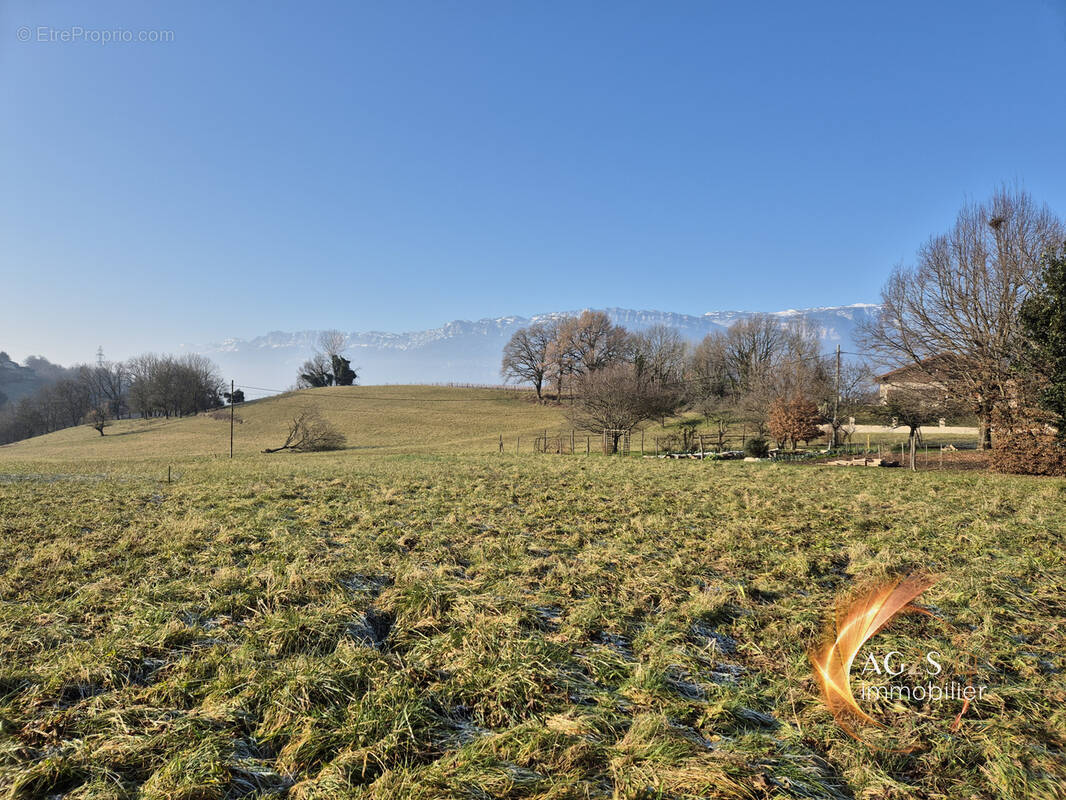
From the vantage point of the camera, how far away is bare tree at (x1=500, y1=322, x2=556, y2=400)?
69.1 metres

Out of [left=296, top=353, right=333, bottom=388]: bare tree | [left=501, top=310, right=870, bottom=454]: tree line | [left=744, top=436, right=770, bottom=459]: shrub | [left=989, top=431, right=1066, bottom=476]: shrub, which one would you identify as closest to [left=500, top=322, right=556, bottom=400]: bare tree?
[left=501, top=310, right=870, bottom=454]: tree line

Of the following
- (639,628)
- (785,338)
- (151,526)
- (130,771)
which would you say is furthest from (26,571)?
(785,338)

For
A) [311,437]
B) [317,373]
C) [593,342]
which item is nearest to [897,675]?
[311,437]

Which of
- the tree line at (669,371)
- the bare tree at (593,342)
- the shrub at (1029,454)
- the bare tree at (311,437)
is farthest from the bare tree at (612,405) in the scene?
the bare tree at (593,342)

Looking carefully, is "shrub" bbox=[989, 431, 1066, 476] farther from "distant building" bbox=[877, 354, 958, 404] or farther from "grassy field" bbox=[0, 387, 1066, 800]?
"distant building" bbox=[877, 354, 958, 404]

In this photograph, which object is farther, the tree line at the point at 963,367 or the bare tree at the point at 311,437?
the bare tree at the point at 311,437

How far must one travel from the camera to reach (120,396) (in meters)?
88.7

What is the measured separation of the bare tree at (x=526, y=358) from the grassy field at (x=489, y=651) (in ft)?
197

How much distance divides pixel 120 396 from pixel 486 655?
111 meters

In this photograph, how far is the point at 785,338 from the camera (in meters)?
64.8

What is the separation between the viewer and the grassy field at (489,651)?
2.72m

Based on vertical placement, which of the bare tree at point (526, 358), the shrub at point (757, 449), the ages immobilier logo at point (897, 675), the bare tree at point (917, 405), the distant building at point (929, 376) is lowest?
the ages immobilier logo at point (897, 675)

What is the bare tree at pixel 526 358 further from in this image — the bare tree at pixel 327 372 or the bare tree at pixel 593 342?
the bare tree at pixel 327 372

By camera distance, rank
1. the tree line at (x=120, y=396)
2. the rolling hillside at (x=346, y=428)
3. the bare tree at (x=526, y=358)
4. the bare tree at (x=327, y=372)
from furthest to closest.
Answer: the bare tree at (x=327, y=372) → the tree line at (x=120, y=396) → the bare tree at (x=526, y=358) → the rolling hillside at (x=346, y=428)
